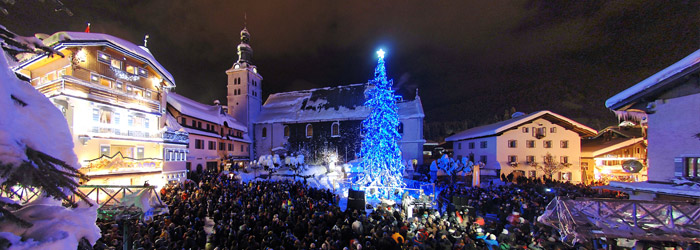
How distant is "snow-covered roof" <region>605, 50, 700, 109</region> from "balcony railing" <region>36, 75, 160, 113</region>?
2799cm

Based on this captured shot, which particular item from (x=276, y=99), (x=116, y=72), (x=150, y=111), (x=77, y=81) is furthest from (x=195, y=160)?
(x=276, y=99)

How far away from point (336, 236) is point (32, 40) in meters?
8.31

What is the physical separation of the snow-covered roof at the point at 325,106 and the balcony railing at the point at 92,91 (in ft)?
69.1

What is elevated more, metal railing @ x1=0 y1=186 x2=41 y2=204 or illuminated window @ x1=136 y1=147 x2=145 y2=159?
metal railing @ x1=0 y1=186 x2=41 y2=204

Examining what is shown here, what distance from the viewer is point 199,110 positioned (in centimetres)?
3081

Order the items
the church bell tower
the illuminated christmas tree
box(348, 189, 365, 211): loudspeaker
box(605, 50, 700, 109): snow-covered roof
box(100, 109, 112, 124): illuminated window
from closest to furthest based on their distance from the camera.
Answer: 1. box(605, 50, 700, 109): snow-covered roof
2. box(348, 189, 365, 211): loudspeaker
3. box(100, 109, 112, 124): illuminated window
4. the illuminated christmas tree
5. the church bell tower

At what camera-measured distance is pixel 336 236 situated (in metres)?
9.18

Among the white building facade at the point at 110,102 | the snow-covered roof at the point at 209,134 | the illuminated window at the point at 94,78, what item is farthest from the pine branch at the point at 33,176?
the snow-covered roof at the point at 209,134

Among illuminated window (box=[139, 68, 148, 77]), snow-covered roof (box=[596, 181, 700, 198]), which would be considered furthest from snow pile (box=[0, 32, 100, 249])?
illuminated window (box=[139, 68, 148, 77])

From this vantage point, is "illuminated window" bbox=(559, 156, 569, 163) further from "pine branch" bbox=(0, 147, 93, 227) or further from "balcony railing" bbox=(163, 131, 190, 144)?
"balcony railing" bbox=(163, 131, 190, 144)

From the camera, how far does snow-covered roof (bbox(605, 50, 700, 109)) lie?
9.11m

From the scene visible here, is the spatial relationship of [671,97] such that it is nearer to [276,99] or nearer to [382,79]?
[382,79]

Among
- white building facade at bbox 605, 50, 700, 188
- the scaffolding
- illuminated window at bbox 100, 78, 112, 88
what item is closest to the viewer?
the scaffolding

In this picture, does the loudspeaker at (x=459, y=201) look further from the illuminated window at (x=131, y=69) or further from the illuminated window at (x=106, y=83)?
the illuminated window at (x=131, y=69)
